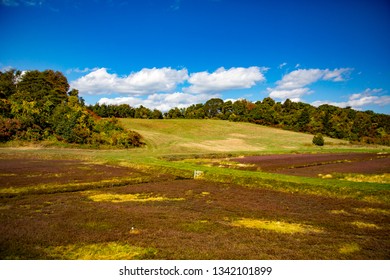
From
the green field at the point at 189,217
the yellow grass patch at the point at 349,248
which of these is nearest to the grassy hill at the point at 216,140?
the green field at the point at 189,217

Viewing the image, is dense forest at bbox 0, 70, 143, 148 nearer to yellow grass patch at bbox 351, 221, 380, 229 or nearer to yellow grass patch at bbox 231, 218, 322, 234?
yellow grass patch at bbox 231, 218, 322, 234

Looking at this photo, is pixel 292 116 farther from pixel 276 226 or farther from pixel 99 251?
pixel 99 251

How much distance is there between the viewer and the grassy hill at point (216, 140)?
70.9m

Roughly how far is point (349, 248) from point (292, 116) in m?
131

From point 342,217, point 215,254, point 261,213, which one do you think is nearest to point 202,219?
point 261,213

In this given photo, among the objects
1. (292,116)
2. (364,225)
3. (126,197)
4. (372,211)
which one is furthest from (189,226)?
(292,116)

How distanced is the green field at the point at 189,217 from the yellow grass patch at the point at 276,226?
0.17 feet

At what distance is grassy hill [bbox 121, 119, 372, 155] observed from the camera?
7088 cm

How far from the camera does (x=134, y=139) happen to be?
248ft

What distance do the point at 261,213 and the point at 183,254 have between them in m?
8.06

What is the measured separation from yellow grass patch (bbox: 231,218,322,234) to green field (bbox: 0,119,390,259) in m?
0.05

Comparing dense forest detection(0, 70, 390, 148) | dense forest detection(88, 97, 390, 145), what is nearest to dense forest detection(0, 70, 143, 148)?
dense forest detection(0, 70, 390, 148)

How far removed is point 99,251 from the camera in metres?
11.4

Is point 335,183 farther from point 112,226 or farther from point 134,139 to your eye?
point 134,139
